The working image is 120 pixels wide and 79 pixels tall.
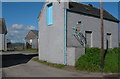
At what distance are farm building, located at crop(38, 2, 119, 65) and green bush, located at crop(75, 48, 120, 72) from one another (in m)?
0.71

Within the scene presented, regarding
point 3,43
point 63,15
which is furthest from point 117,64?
point 3,43

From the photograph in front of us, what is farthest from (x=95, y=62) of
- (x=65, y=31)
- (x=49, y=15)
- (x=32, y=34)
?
(x=32, y=34)

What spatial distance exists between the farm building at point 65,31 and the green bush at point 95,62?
0.71m

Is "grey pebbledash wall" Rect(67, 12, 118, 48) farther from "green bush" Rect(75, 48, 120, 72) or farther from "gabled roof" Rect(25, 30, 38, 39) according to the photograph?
"gabled roof" Rect(25, 30, 38, 39)

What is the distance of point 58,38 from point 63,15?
219 centimetres

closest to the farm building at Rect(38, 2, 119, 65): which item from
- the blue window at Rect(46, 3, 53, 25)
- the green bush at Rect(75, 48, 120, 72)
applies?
the blue window at Rect(46, 3, 53, 25)

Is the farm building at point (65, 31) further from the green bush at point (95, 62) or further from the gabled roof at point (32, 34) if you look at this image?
the gabled roof at point (32, 34)

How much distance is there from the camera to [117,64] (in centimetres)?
1088

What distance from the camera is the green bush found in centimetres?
1037

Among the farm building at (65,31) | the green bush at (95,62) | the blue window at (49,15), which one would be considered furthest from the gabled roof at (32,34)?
the green bush at (95,62)

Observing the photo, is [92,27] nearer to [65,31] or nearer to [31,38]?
[65,31]

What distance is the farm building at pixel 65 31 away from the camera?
13102mm

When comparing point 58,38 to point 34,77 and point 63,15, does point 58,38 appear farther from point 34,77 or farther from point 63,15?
point 34,77

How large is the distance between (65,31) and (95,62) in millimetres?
3847
